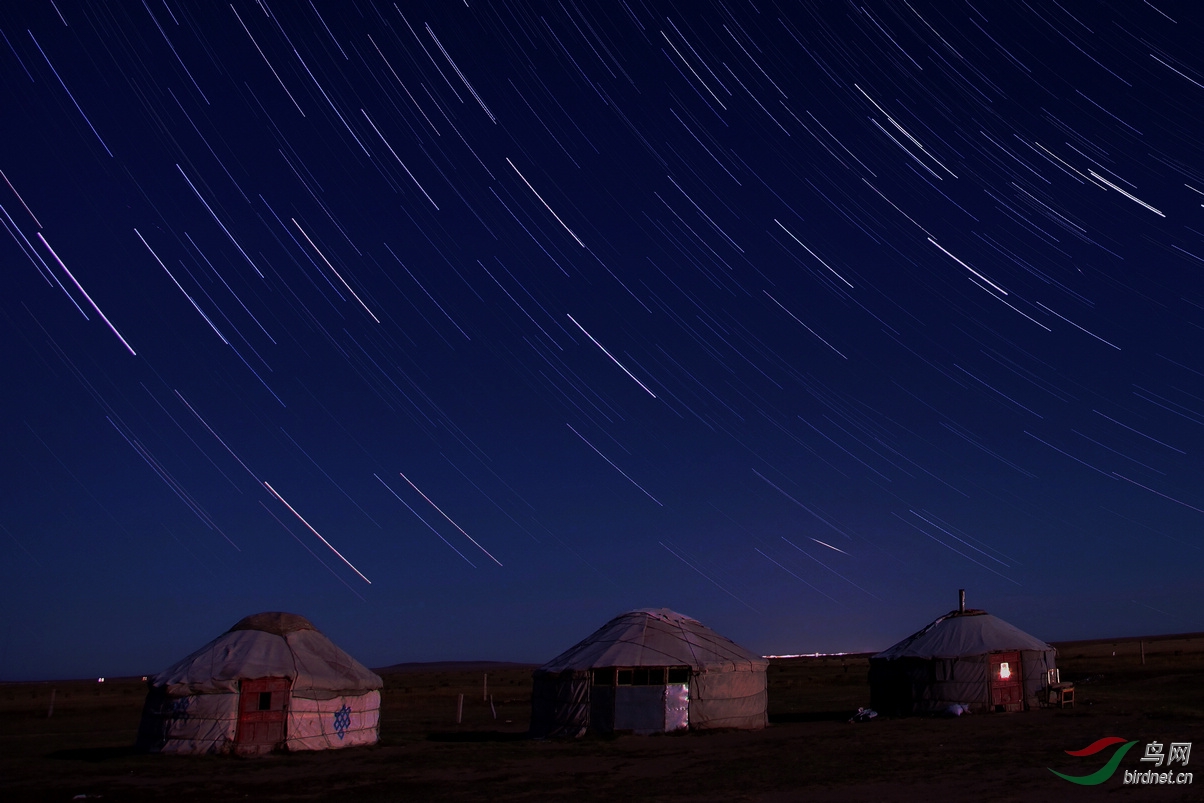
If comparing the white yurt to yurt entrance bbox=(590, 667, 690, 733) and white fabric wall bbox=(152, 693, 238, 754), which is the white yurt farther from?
white fabric wall bbox=(152, 693, 238, 754)

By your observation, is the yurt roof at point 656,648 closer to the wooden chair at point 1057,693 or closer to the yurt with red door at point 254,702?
the yurt with red door at point 254,702

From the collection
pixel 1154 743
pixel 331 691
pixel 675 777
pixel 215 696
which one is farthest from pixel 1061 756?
pixel 215 696

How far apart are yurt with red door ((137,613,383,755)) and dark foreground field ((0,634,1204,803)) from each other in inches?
25.2

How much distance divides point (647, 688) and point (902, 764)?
9.30 m

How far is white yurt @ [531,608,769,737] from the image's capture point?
2595 cm

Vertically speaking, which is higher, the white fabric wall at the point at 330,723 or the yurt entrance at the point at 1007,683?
the yurt entrance at the point at 1007,683

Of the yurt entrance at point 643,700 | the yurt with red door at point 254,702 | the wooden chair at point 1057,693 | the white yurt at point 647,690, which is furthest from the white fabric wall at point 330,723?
the wooden chair at point 1057,693

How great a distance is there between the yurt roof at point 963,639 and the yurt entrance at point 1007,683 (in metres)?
0.39

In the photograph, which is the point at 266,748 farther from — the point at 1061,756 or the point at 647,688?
the point at 1061,756

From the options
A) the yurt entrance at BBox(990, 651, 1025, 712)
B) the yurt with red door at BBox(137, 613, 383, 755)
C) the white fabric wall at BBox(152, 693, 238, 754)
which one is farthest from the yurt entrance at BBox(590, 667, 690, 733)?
the yurt entrance at BBox(990, 651, 1025, 712)

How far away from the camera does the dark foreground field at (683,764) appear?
50.7 ft

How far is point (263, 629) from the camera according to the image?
84.2 ft

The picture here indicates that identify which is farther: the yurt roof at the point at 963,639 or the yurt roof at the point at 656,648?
the yurt roof at the point at 963,639

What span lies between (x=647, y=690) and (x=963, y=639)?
1165cm
